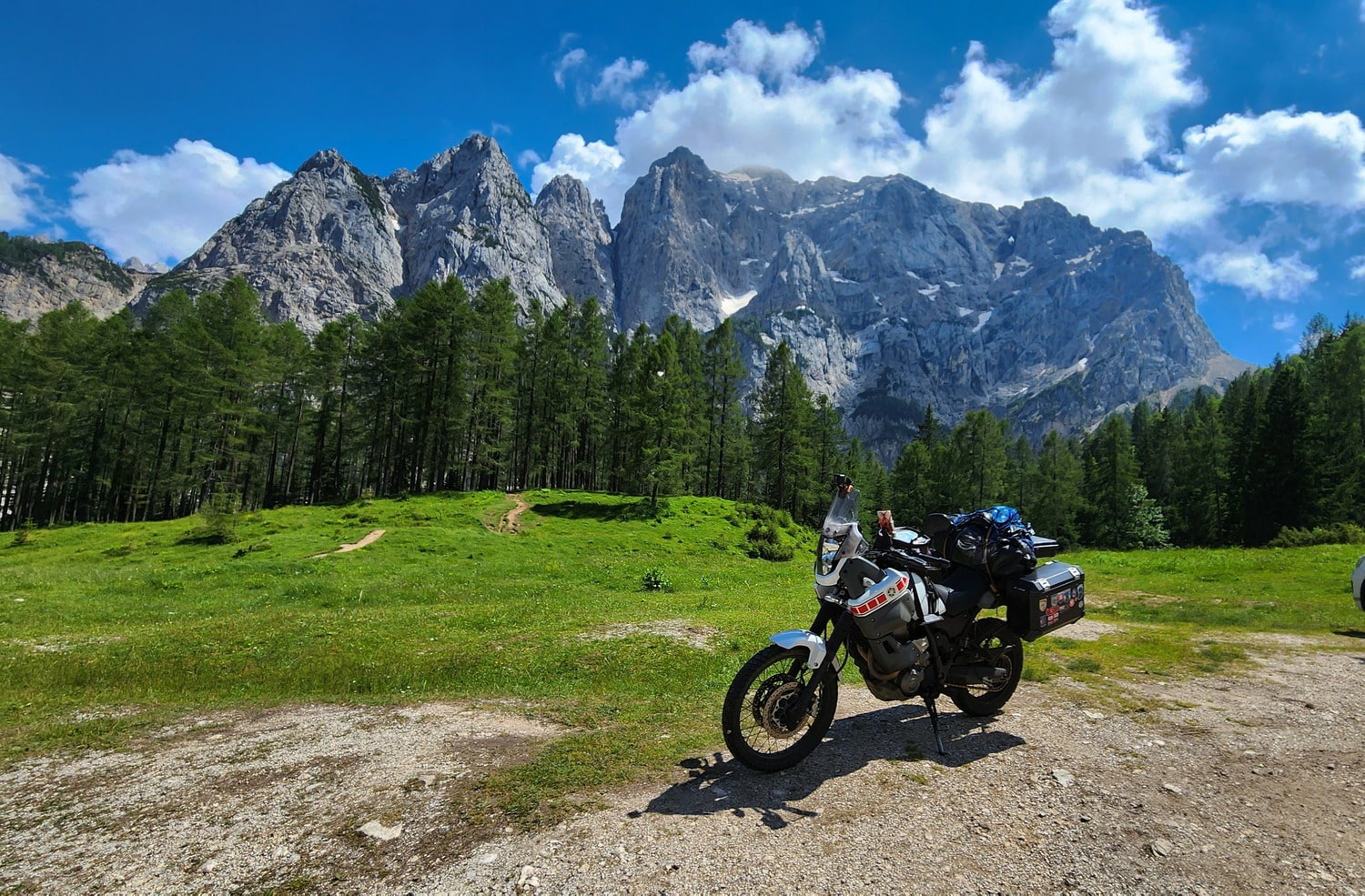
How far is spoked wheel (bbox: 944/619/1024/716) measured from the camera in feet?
22.0

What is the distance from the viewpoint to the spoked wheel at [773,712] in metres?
5.39

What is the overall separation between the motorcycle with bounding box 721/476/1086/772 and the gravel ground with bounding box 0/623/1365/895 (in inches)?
16.7

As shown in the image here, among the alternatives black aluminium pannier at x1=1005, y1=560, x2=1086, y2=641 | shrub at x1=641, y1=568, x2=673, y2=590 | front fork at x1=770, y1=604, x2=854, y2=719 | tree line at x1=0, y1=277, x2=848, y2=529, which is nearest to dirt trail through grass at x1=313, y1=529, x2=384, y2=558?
shrub at x1=641, y1=568, x2=673, y2=590

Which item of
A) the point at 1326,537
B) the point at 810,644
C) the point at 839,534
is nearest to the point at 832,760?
the point at 810,644

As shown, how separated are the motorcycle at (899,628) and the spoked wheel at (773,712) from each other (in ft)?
0.04

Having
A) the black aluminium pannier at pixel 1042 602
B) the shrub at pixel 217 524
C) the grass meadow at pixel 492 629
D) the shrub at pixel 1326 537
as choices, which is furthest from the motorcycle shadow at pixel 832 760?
the shrub at pixel 1326 537

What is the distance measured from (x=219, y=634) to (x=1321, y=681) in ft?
62.7

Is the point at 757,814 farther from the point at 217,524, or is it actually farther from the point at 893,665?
the point at 217,524

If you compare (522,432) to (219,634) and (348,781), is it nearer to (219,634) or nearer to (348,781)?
(219,634)

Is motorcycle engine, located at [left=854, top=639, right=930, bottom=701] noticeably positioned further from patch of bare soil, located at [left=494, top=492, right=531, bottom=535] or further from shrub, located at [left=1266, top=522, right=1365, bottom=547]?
shrub, located at [left=1266, top=522, right=1365, bottom=547]

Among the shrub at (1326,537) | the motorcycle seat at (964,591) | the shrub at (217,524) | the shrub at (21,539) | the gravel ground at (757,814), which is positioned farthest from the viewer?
the shrub at (21,539)

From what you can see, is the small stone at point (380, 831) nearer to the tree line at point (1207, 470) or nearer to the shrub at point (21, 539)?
the tree line at point (1207, 470)

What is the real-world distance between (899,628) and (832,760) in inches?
57.8

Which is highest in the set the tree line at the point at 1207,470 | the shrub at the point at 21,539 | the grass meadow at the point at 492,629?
the tree line at the point at 1207,470
